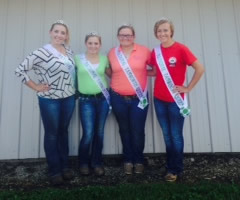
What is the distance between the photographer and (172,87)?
3.51 m

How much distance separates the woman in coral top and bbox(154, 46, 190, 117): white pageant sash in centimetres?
23

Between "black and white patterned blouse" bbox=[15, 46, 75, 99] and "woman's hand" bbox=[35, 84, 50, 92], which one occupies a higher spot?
"black and white patterned blouse" bbox=[15, 46, 75, 99]

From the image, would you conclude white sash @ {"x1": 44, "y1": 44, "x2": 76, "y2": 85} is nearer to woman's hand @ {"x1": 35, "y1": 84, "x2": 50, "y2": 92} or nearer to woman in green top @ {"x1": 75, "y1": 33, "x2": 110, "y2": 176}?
woman in green top @ {"x1": 75, "y1": 33, "x2": 110, "y2": 176}

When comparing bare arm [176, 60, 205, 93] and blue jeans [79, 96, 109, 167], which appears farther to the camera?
blue jeans [79, 96, 109, 167]

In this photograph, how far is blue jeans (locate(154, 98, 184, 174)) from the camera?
338cm

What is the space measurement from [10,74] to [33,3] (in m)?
1.14

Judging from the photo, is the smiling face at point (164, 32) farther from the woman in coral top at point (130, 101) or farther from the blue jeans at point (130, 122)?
the blue jeans at point (130, 122)

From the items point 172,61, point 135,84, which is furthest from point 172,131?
point 172,61

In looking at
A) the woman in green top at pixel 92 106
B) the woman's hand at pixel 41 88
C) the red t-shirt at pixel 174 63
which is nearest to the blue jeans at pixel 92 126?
the woman in green top at pixel 92 106

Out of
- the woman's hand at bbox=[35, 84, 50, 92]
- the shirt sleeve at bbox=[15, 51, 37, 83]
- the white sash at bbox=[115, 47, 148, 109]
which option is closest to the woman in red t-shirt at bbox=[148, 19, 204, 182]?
the white sash at bbox=[115, 47, 148, 109]

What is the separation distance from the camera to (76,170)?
3.76 meters

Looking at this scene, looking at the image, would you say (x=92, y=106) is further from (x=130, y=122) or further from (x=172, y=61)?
(x=172, y=61)

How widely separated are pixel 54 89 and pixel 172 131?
1.47 meters

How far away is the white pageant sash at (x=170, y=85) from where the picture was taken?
11.2 ft
